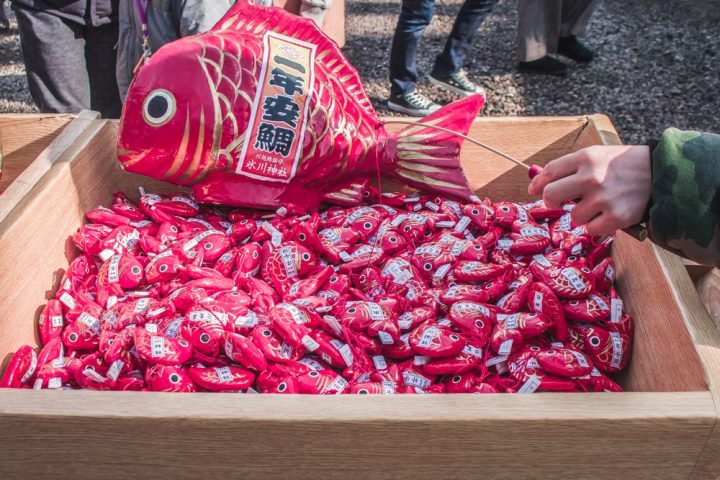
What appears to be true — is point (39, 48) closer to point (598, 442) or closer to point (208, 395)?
point (208, 395)

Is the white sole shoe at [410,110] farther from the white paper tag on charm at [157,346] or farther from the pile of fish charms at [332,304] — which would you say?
the white paper tag on charm at [157,346]

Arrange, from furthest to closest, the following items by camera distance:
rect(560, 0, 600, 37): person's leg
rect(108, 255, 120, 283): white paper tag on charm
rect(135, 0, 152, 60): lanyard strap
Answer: rect(560, 0, 600, 37): person's leg → rect(135, 0, 152, 60): lanyard strap → rect(108, 255, 120, 283): white paper tag on charm

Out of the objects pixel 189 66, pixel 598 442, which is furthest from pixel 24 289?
pixel 598 442

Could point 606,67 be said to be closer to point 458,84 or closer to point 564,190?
point 458,84

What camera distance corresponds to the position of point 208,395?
120 cm

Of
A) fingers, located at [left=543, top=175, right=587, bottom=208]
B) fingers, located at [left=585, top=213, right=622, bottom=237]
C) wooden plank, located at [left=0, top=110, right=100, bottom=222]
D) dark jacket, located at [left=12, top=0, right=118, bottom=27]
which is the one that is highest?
dark jacket, located at [left=12, top=0, right=118, bottom=27]

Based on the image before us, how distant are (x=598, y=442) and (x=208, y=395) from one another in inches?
30.2

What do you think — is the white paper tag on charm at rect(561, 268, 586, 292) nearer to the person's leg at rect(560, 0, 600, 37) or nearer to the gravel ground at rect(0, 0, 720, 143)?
the gravel ground at rect(0, 0, 720, 143)

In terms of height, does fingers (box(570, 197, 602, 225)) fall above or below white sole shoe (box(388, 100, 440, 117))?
above

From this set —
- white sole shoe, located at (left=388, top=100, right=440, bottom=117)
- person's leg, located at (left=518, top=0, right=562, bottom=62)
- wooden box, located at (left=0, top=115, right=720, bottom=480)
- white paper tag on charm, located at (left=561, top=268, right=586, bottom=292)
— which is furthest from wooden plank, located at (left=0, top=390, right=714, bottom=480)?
person's leg, located at (left=518, top=0, right=562, bottom=62)

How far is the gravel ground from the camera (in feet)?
14.2

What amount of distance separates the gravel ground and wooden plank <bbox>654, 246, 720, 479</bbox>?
8.88 ft

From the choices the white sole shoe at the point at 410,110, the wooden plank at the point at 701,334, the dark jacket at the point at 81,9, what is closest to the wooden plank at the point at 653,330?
the wooden plank at the point at 701,334

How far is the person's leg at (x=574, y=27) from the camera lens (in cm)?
497
